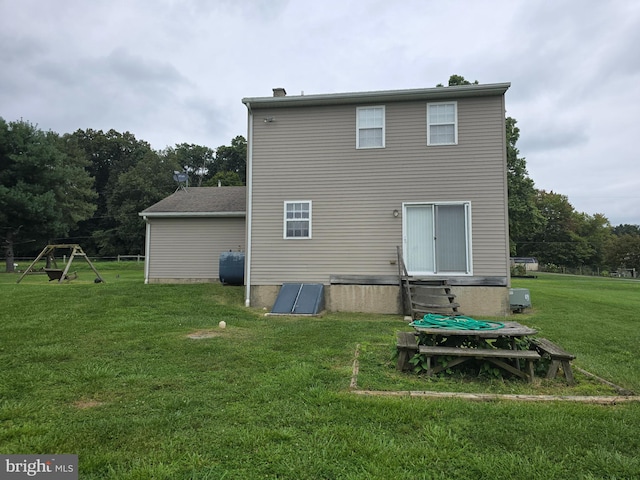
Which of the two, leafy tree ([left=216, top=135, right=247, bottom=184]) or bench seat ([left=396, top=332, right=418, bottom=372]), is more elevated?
leafy tree ([left=216, top=135, right=247, bottom=184])

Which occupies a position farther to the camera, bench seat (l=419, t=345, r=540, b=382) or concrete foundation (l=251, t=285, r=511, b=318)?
concrete foundation (l=251, t=285, r=511, b=318)

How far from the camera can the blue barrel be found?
11795 mm

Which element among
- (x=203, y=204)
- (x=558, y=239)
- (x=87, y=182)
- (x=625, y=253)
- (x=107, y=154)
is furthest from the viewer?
(x=107, y=154)

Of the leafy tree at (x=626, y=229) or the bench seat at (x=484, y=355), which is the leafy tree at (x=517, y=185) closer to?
the bench seat at (x=484, y=355)

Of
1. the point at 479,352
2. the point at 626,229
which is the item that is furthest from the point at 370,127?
the point at 626,229

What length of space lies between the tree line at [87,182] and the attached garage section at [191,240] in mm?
8278

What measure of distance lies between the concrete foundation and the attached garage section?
3736 mm

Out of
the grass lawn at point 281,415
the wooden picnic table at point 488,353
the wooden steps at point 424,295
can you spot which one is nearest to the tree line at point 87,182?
the wooden steps at point 424,295

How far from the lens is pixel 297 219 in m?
10.2

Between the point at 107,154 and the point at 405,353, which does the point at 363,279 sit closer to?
the point at 405,353

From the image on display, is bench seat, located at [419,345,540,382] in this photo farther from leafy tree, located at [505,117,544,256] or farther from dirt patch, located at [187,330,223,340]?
leafy tree, located at [505,117,544,256]

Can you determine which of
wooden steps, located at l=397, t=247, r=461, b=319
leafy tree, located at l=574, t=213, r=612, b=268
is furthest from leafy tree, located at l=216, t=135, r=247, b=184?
leafy tree, located at l=574, t=213, r=612, b=268

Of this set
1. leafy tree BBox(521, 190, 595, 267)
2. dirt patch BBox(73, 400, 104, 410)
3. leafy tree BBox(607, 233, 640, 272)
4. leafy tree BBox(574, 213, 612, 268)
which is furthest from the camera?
leafy tree BBox(574, 213, 612, 268)

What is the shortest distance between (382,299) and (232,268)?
5.06 m
